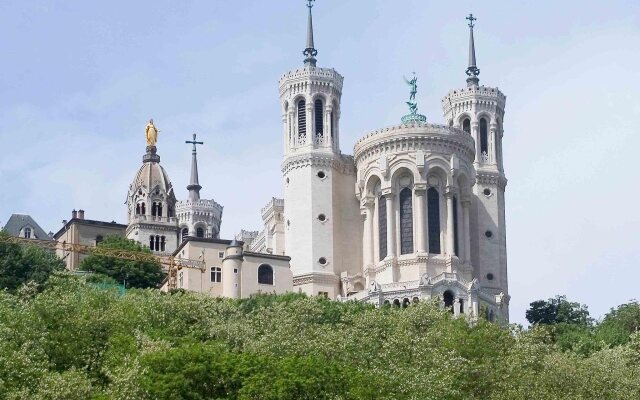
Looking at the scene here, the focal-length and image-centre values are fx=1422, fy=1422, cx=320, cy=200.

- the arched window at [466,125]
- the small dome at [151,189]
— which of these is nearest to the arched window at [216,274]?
the small dome at [151,189]

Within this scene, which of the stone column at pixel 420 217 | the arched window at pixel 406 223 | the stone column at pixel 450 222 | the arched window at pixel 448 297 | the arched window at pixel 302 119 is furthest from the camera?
the arched window at pixel 302 119

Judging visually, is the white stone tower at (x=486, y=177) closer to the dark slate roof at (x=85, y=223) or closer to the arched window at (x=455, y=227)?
the arched window at (x=455, y=227)

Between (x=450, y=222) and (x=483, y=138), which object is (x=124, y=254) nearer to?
(x=450, y=222)

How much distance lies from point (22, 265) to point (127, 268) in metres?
18.8

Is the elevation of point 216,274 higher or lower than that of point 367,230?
lower

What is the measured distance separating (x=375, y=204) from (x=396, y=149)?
4991mm

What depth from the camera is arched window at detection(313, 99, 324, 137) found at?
12338 centimetres

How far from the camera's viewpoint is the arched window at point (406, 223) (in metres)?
116

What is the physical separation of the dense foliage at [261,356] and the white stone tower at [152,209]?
193ft

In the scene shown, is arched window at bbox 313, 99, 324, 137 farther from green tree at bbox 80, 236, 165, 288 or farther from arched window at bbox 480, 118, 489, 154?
green tree at bbox 80, 236, 165, 288

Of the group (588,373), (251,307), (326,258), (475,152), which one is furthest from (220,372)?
(475,152)

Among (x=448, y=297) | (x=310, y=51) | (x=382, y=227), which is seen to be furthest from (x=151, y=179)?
(x=448, y=297)

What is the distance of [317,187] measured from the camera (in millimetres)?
120688

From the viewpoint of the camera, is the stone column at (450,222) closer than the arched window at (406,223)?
Yes
